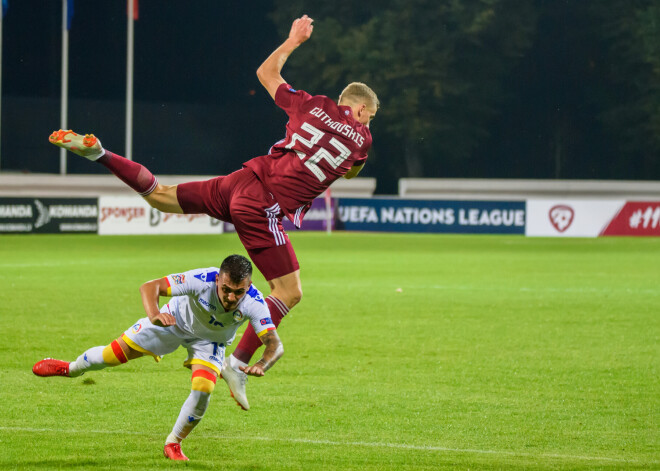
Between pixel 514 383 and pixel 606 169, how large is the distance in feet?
176

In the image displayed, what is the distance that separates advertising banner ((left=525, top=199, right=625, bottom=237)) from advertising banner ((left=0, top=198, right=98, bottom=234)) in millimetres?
15095

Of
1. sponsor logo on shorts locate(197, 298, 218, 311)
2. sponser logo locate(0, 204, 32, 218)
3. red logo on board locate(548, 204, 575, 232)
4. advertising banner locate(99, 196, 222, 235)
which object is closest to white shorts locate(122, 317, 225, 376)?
sponsor logo on shorts locate(197, 298, 218, 311)

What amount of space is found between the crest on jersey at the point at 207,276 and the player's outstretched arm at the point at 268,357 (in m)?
0.52

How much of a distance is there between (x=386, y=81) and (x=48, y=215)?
93.3 ft

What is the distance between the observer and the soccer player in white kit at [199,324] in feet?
22.4

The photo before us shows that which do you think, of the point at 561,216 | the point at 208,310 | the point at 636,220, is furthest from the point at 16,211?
the point at 208,310

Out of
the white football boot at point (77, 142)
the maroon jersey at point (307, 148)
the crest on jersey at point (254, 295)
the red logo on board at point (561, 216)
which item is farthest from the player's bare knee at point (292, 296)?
the red logo on board at point (561, 216)

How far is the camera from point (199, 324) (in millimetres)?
7277

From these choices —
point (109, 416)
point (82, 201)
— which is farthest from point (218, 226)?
point (109, 416)

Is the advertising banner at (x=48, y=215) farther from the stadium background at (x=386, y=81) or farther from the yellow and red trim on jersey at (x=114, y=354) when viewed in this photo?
the yellow and red trim on jersey at (x=114, y=354)

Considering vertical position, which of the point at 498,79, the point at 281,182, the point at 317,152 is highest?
the point at 498,79

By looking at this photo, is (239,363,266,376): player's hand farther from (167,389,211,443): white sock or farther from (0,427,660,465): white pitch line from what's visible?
(0,427,660,465): white pitch line

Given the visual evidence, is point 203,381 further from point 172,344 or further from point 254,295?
point 254,295

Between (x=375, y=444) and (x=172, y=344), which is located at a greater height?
(x=172, y=344)
